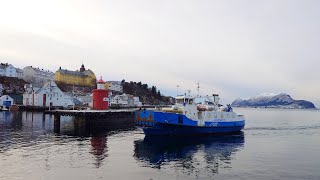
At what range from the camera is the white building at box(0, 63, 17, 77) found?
170413 millimetres

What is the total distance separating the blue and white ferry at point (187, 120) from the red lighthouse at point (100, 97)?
18.6 metres

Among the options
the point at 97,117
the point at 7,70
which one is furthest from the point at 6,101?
the point at 97,117

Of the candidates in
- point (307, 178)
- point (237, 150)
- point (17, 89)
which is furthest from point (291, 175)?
point (17, 89)

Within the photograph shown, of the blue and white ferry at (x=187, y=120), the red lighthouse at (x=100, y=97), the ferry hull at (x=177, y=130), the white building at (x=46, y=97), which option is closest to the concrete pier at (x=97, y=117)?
the red lighthouse at (x=100, y=97)

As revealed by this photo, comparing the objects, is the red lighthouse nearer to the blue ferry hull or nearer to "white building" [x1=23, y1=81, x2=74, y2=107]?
the blue ferry hull

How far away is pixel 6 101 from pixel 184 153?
357 feet

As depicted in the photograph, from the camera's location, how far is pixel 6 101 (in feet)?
411

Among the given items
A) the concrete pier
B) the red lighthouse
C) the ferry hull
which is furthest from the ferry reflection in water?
the red lighthouse

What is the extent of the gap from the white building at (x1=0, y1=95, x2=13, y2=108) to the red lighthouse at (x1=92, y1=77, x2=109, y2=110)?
2739 inches

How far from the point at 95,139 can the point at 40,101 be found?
86.9 m

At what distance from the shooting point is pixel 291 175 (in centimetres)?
2688

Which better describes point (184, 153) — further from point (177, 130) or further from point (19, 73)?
point (19, 73)

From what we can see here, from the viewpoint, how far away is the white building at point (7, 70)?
170413mm

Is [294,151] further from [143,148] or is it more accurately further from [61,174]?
[61,174]
